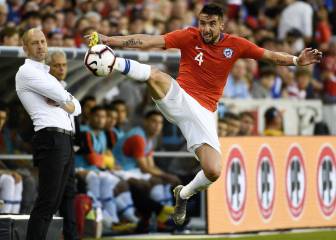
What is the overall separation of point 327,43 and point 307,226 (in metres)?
8.19

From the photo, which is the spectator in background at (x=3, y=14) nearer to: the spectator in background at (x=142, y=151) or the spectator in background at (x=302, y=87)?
the spectator in background at (x=142, y=151)

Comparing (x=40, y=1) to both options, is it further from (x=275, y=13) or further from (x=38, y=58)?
(x=38, y=58)

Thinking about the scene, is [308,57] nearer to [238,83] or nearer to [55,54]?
[55,54]

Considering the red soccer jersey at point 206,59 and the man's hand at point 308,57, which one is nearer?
the man's hand at point 308,57

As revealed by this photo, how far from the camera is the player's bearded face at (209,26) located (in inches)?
461

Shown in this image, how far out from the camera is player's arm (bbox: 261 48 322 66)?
37.9ft

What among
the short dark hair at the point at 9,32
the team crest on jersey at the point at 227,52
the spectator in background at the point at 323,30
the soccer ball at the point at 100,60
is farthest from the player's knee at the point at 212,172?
the spectator in background at the point at 323,30

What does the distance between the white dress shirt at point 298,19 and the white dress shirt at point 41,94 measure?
39.9 feet

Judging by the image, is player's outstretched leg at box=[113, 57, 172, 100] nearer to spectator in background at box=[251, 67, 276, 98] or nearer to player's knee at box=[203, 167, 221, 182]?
player's knee at box=[203, 167, 221, 182]

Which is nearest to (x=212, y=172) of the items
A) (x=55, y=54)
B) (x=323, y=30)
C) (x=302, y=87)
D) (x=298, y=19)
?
(x=55, y=54)

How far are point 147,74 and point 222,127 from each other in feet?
17.9

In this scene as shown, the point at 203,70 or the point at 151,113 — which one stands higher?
the point at 203,70

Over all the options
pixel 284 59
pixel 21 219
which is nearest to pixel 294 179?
pixel 284 59

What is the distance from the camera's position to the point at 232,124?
16.3m
